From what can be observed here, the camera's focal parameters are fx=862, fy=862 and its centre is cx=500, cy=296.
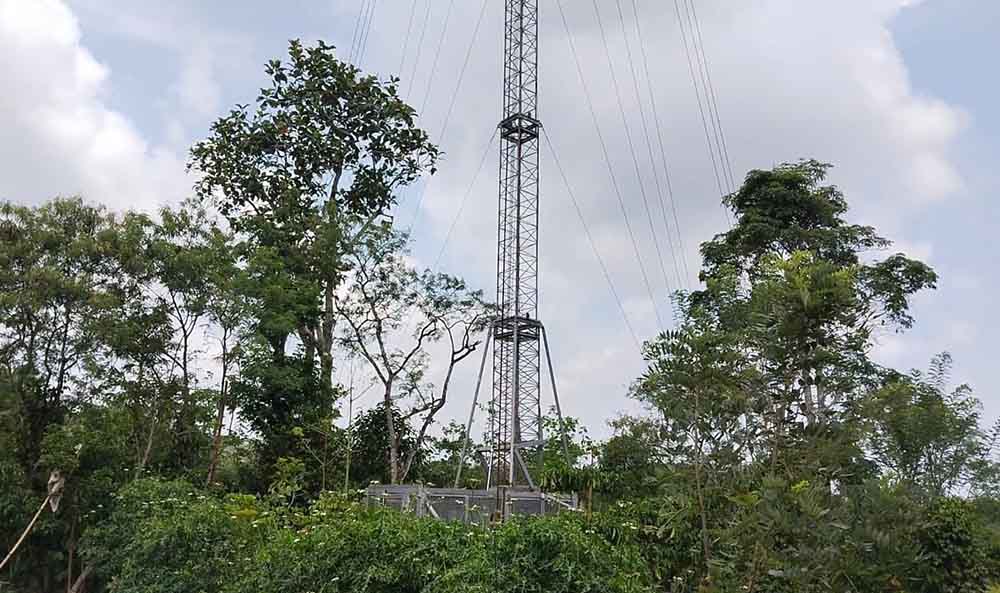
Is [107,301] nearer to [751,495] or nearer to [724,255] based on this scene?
[751,495]

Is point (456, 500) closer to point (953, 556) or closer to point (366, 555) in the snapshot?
point (366, 555)

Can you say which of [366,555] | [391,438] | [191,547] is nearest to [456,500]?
[191,547]

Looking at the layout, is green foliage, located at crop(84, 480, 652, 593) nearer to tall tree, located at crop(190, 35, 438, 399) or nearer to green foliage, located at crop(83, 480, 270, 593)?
green foliage, located at crop(83, 480, 270, 593)

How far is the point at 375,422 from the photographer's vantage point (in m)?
16.5

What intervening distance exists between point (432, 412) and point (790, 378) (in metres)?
12.5

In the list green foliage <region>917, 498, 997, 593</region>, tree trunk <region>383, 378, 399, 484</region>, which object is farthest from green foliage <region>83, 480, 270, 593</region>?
tree trunk <region>383, 378, 399, 484</region>

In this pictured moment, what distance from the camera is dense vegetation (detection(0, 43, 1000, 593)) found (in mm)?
4359

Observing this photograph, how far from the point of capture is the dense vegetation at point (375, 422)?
436cm

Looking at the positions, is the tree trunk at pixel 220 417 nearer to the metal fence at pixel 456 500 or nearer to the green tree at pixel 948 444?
the metal fence at pixel 456 500

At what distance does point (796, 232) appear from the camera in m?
15.7

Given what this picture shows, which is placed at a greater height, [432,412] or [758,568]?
[432,412]

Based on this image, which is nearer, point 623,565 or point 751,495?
point 751,495

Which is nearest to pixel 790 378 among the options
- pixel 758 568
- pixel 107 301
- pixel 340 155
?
pixel 758 568

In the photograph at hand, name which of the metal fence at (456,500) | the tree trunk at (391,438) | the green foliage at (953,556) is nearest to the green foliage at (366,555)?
the metal fence at (456,500)
